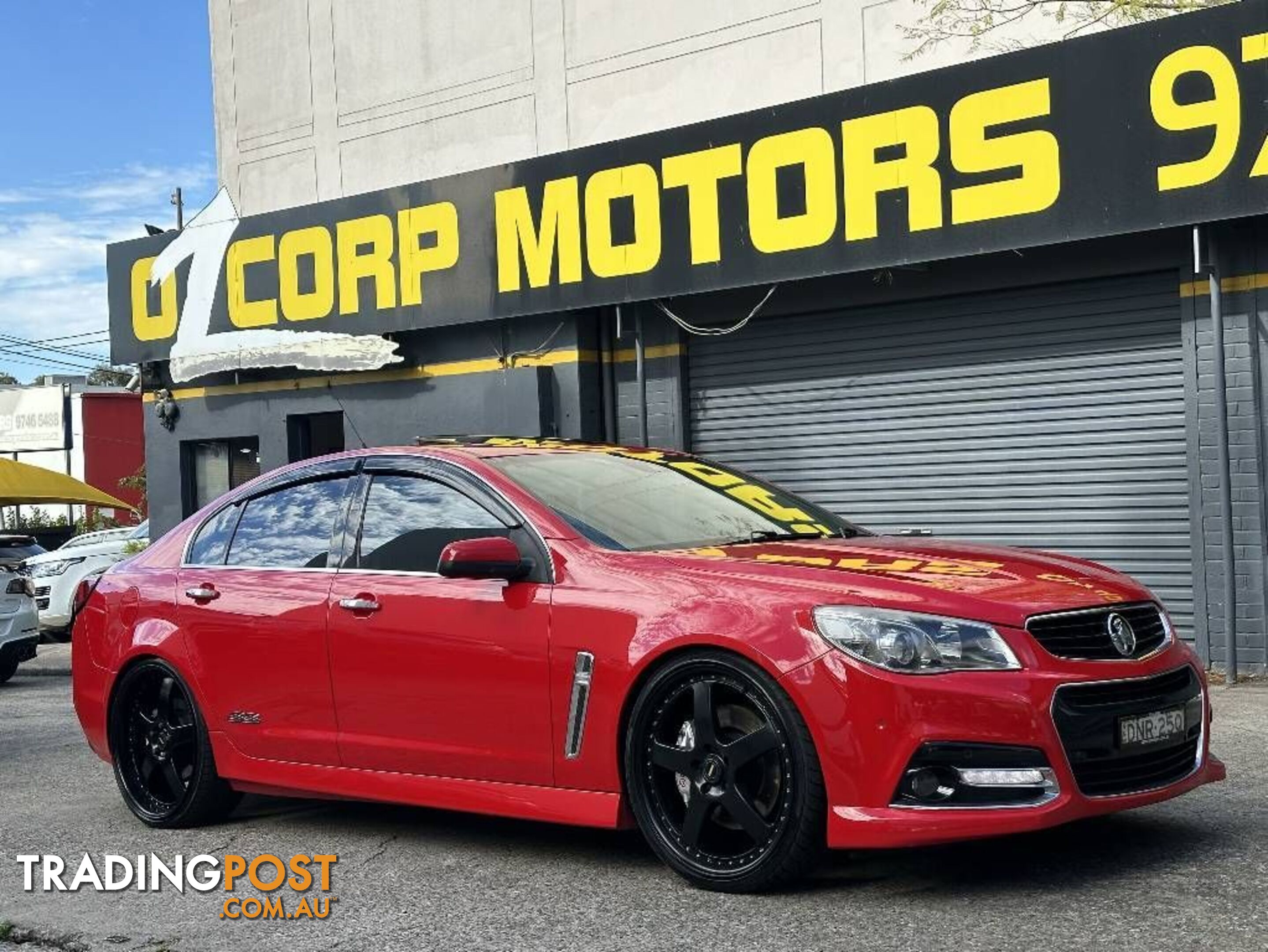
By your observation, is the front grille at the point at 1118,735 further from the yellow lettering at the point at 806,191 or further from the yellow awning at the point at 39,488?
the yellow awning at the point at 39,488

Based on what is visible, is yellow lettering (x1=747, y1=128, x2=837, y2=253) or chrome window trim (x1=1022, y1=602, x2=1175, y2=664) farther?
yellow lettering (x1=747, y1=128, x2=837, y2=253)

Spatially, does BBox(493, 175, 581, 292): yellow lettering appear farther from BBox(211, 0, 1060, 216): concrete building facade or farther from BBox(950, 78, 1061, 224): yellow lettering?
BBox(950, 78, 1061, 224): yellow lettering

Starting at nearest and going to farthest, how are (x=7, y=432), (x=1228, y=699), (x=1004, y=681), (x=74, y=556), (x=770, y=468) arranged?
(x=1004, y=681), (x=1228, y=699), (x=770, y=468), (x=74, y=556), (x=7, y=432)

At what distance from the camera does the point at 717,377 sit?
15625 millimetres

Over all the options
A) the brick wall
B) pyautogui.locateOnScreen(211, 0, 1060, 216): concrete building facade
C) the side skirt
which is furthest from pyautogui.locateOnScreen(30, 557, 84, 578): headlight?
the side skirt

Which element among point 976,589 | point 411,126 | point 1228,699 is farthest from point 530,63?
point 976,589

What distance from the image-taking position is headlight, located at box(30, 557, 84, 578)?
68.3ft

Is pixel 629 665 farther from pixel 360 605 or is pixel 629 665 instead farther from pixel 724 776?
pixel 360 605

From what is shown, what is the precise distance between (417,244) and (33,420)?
4943 cm

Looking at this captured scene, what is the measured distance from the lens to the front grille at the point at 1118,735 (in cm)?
520

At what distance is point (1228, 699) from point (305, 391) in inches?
455

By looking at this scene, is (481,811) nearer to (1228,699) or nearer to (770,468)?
(1228,699)

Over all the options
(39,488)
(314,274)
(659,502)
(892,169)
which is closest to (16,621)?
(314,274)

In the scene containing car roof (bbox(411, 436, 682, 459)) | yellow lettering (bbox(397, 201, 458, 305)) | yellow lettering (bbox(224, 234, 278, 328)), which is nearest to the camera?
car roof (bbox(411, 436, 682, 459))
